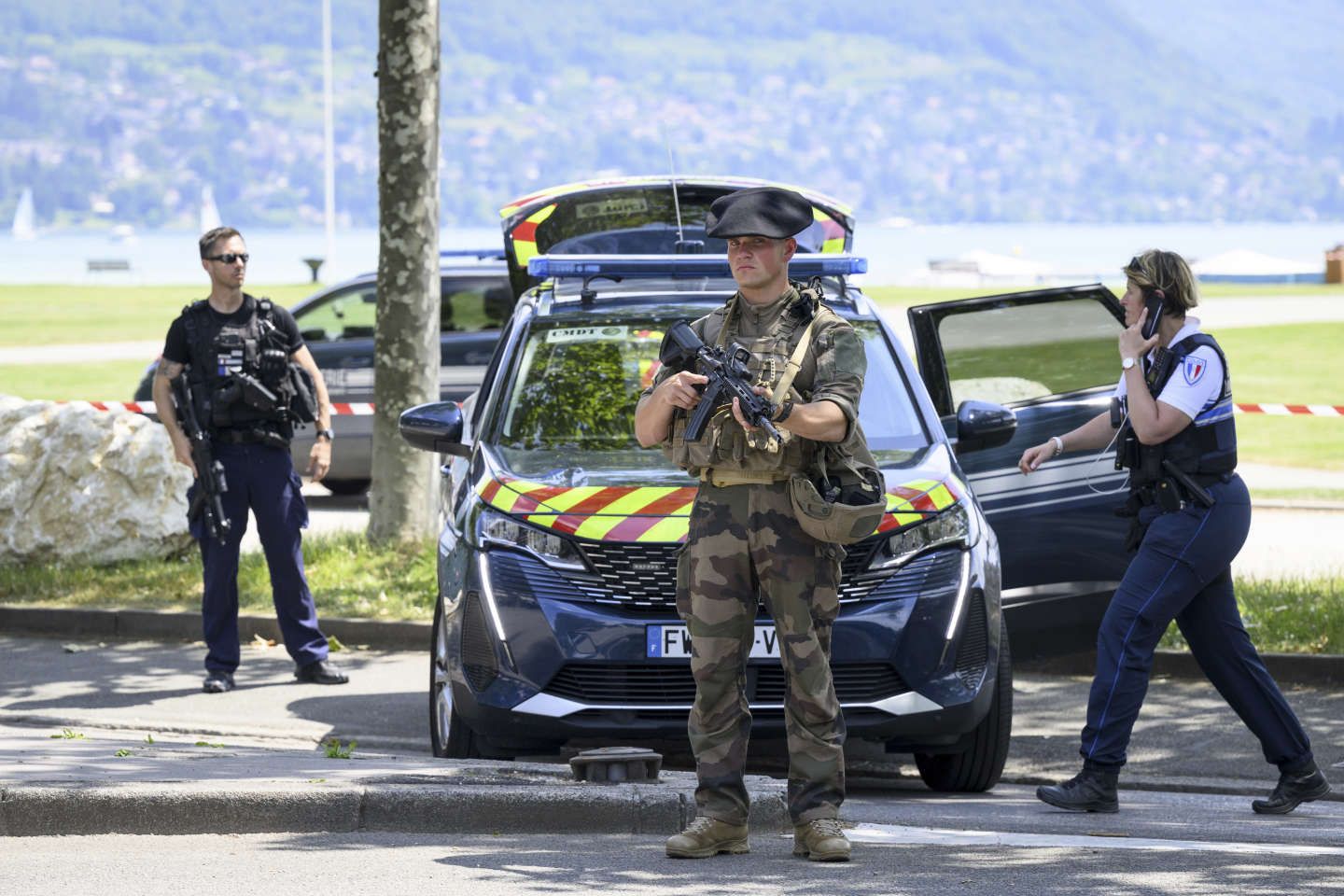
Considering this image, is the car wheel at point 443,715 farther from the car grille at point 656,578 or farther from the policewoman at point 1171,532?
the policewoman at point 1171,532

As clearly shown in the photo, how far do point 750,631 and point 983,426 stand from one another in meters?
2.14

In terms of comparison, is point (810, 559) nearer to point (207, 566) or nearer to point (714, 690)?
point (714, 690)

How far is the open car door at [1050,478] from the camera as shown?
26.3ft

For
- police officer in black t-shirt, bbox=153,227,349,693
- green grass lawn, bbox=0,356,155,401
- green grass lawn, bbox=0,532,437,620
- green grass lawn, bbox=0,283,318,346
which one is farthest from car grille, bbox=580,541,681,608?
green grass lawn, bbox=0,283,318,346

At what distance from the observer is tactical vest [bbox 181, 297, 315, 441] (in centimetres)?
839

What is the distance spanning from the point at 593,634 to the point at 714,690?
94 cm

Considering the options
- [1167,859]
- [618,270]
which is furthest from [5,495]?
[1167,859]

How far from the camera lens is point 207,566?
28.4 feet

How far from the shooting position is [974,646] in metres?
6.44

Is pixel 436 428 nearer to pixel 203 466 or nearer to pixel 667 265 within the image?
pixel 667 265

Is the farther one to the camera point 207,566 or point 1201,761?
point 207,566

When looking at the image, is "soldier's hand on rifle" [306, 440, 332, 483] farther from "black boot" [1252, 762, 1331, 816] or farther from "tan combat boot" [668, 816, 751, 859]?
"black boot" [1252, 762, 1331, 816]

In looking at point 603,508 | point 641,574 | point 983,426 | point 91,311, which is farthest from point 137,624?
point 91,311

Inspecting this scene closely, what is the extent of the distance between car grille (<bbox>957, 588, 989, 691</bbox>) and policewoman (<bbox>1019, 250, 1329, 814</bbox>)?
0.37m
